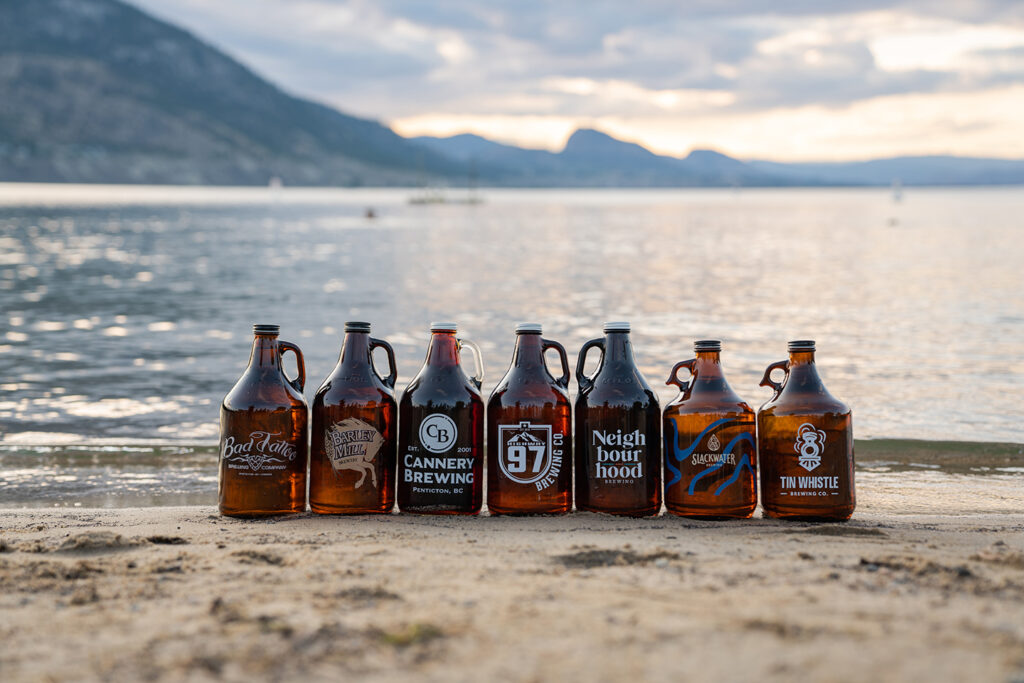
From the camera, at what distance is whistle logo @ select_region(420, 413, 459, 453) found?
186 inches

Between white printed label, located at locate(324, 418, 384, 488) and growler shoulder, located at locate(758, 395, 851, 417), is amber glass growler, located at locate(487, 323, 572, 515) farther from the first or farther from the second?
growler shoulder, located at locate(758, 395, 851, 417)

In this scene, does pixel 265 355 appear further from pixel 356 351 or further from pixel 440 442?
pixel 440 442

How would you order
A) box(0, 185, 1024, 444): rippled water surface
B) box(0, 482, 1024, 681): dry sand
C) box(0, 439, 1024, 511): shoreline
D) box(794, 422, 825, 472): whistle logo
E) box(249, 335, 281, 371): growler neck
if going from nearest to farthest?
box(0, 482, 1024, 681): dry sand → box(794, 422, 825, 472): whistle logo → box(249, 335, 281, 371): growler neck → box(0, 439, 1024, 511): shoreline → box(0, 185, 1024, 444): rippled water surface

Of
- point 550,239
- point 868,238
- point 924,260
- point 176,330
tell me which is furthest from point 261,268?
point 868,238

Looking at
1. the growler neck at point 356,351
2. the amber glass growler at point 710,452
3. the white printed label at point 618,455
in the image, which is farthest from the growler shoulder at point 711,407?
the growler neck at point 356,351

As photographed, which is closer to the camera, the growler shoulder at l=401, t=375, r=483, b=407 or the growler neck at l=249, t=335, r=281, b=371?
the growler shoulder at l=401, t=375, r=483, b=407

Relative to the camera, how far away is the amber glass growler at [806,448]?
468 centimetres

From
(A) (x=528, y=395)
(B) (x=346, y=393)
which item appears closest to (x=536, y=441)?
(A) (x=528, y=395)

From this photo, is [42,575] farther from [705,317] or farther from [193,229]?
[193,229]

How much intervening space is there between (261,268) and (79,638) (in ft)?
112

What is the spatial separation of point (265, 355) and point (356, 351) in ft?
1.40

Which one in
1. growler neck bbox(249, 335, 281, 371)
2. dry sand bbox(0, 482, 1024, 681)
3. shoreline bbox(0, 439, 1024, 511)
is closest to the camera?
dry sand bbox(0, 482, 1024, 681)

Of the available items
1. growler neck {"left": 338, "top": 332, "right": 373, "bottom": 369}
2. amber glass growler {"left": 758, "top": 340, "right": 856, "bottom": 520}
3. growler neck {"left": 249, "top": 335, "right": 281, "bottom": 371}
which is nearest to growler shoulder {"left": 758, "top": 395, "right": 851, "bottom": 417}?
amber glass growler {"left": 758, "top": 340, "right": 856, "bottom": 520}

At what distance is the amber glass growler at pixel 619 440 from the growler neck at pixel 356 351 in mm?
1012
